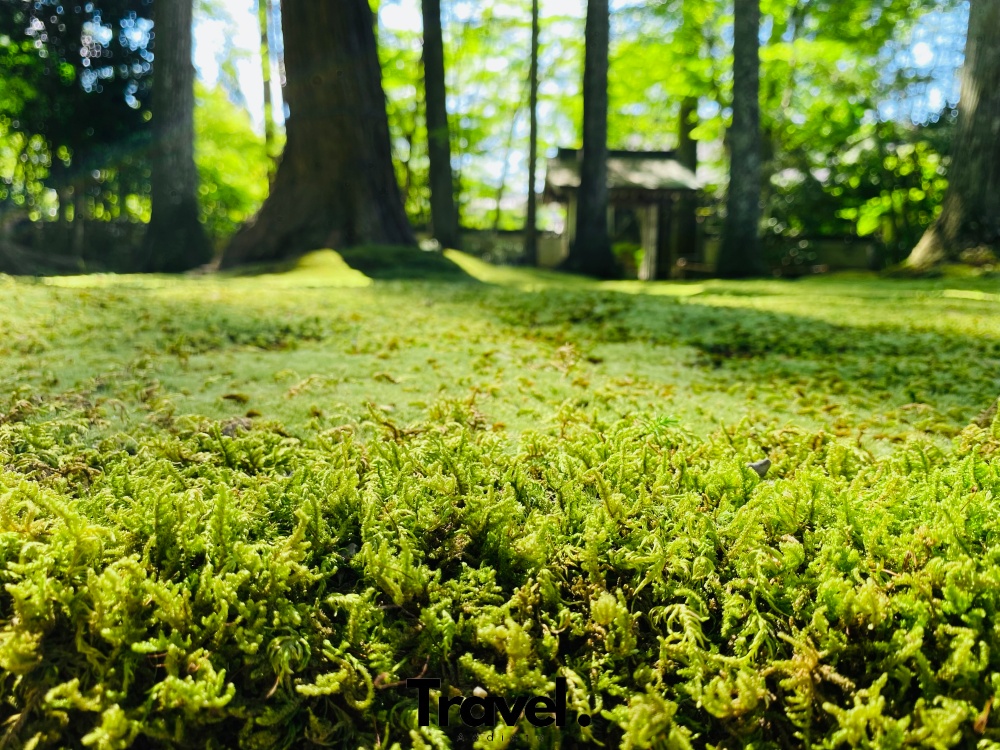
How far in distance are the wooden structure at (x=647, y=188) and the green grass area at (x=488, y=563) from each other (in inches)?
735

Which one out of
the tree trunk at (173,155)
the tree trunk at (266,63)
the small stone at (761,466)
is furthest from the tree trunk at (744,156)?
the tree trunk at (266,63)

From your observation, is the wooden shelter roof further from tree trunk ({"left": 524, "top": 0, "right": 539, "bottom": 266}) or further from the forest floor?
the forest floor

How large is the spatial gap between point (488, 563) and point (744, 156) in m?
12.1

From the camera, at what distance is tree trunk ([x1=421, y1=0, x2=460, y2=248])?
45.2 ft

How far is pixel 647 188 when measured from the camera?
67.6 ft

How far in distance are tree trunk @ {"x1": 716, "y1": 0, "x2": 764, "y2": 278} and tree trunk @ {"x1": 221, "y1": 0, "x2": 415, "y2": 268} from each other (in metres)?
6.28

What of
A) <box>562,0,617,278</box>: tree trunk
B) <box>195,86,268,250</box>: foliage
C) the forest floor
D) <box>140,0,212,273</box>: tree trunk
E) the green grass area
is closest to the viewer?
the green grass area

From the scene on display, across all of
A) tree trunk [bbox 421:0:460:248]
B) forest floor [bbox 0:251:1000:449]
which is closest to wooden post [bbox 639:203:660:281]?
tree trunk [bbox 421:0:460:248]

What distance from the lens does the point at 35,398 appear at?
98.9 inches

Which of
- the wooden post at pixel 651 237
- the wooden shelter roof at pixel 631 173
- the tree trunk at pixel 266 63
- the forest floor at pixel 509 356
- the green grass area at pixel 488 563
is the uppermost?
the tree trunk at pixel 266 63

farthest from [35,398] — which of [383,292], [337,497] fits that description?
[383,292]

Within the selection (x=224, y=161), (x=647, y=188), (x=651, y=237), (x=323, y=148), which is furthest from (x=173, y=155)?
(x=224, y=161)

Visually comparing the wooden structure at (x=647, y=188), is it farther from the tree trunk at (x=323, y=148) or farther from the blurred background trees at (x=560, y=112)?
the tree trunk at (x=323, y=148)

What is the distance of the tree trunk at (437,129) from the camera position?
1379 cm
